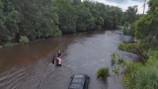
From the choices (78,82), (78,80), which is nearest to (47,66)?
(78,80)

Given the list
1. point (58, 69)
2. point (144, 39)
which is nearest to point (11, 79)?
point (58, 69)

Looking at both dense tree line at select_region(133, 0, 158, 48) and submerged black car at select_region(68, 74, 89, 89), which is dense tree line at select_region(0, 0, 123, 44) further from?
submerged black car at select_region(68, 74, 89, 89)

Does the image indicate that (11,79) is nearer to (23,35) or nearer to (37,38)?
(23,35)

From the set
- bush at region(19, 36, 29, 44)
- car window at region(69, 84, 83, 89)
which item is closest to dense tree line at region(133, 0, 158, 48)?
car window at region(69, 84, 83, 89)

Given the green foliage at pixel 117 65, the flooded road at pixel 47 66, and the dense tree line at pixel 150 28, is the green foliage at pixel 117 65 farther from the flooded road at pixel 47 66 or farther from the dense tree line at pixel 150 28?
the dense tree line at pixel 150 28

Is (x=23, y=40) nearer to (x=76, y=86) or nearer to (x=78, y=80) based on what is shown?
(x=78, y=80)

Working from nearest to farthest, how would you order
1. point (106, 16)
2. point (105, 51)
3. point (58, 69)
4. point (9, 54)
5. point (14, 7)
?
1. point (58, 69)
2. point (9, 54)
3. point (105, 51)
4. point (14, 7)
5. point (106, 16)
